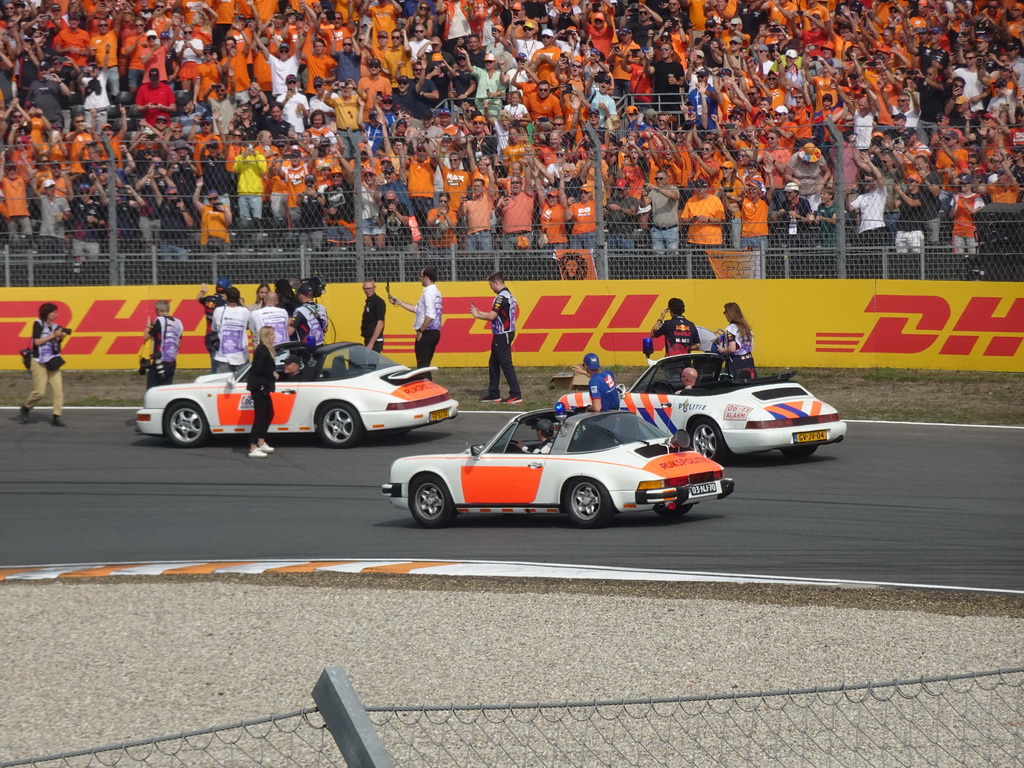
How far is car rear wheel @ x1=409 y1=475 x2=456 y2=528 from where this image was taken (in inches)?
499

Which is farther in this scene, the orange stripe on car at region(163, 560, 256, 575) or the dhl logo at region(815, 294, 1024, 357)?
the dhl logo at region(815, 294, 1024, 357)

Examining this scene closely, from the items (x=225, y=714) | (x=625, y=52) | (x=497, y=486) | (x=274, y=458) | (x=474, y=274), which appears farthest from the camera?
(x=625, y=52)

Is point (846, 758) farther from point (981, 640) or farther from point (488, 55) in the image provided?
point (488, 55)

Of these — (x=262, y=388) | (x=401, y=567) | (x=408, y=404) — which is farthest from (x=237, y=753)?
(x=408, y=404)

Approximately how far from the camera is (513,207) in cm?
2044

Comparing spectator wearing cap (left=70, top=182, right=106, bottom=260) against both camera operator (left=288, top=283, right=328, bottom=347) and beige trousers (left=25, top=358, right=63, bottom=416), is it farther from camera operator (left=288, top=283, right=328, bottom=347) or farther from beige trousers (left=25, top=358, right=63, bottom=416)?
camera operator (left=288, top=283, right=328, bottom=347)

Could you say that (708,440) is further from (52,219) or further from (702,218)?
(52,219)

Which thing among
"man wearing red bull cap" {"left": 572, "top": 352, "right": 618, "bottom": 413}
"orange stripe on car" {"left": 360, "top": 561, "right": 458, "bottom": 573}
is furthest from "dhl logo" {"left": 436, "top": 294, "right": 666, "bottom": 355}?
"orange stripe on car" {"left": 360, "top": 561, "right": 458, "bottom": 573}

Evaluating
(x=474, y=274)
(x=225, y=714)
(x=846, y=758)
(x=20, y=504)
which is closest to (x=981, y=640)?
(x=846, y=758)

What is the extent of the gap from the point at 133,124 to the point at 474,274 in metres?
7.67

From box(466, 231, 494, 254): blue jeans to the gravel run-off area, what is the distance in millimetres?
10848

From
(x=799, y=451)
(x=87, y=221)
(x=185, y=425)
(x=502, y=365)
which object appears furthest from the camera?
(x=87, y=221)

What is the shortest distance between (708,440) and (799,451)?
1.36 metres

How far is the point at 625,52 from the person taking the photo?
81.7 feet
